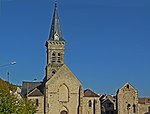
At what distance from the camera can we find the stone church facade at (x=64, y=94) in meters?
84.6

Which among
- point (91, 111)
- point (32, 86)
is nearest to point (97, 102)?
point (91, 111)

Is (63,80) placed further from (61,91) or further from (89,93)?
(89,93)

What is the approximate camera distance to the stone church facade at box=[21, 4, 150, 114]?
278 feet

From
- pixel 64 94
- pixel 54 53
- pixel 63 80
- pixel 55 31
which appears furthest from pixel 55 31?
pixel 64 94

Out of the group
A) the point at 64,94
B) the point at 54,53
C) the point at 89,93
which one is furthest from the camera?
the point at 54,53

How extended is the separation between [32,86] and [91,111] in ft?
53.1

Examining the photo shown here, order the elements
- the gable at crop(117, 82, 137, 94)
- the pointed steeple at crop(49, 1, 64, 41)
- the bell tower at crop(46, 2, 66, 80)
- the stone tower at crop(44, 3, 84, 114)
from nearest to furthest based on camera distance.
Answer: the stone tower at crop(44, 3, 84, 114)
the gable at crop(117, 82, 137, 94)
the bell tower at crop(46, 2, 66, 80)
the pointed steeple at crop(49, 1, 64, 41)

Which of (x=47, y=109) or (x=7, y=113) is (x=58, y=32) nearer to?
(x=47, y=109)

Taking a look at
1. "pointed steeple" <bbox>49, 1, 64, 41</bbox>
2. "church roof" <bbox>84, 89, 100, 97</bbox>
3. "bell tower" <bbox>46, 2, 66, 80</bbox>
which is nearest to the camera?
"church roof" <bbox>84, 89, 100, 97</bbox>

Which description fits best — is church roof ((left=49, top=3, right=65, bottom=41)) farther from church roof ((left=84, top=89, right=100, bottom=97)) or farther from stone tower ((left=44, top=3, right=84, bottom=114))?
church roof ((left=84, top=89, right=100, bottom=97))

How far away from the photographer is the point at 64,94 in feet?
281

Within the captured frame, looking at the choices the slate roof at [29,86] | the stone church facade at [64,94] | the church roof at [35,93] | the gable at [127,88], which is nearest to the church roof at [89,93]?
the stone church facade at [64,94]

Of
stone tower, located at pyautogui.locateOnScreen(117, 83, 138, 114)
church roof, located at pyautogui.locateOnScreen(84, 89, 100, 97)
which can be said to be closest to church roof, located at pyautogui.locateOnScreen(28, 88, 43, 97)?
church roof, located at pyautogui.locateOnScreen(84, 89, 100, 97)

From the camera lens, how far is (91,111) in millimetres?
86438
